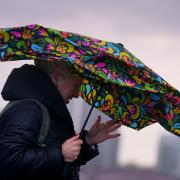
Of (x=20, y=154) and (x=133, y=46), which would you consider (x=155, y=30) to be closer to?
(x=133, y=46)

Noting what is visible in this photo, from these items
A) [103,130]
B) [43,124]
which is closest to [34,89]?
[43,124]

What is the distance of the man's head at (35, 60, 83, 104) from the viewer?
5.80 ft

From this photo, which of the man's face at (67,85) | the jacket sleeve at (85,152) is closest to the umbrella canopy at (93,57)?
the man's face at (67,85)

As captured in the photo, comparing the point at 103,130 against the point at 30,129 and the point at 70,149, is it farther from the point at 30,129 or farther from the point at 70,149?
the point at 30,129

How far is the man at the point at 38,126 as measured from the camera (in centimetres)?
157

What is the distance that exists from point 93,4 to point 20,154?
4.00 ft

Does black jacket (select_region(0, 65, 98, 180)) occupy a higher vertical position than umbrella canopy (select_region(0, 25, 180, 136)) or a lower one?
lower

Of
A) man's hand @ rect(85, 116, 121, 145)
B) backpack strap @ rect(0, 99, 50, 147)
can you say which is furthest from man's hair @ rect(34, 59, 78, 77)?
man's hand @ rect(85, 116, 121, 145)

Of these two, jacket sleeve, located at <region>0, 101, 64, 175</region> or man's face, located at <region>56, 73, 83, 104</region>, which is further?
man's face, located at <region>56, 73, 83, 104</region>

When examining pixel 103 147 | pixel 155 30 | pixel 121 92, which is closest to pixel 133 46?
pixel 155 30

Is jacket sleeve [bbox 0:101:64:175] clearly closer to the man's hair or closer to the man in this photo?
the man

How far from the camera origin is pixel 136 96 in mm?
1822

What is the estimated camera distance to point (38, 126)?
1604 mm

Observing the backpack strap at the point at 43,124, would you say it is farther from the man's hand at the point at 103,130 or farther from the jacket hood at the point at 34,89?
the man's hand at the point at 103,130
